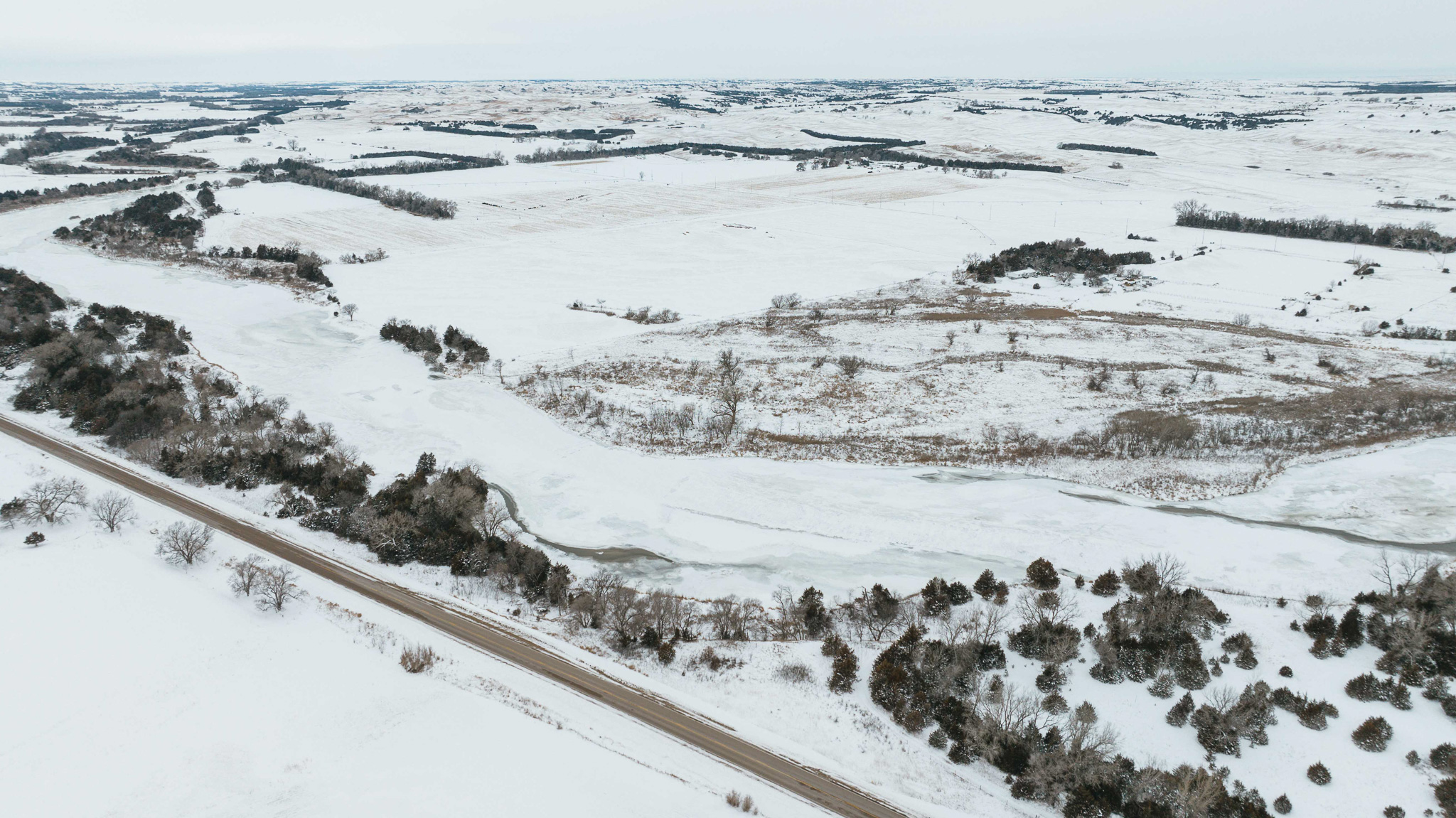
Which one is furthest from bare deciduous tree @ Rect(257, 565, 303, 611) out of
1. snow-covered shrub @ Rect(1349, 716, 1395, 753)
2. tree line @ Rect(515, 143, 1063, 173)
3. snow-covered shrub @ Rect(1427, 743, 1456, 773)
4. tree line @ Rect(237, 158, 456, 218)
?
tree line @ Rect(515, 143, 1063, 173)

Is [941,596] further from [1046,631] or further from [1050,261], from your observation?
[1050,261]

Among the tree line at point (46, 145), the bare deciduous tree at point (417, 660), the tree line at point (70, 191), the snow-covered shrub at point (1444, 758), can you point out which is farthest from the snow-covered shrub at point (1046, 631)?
the tree line at point (46, 145)

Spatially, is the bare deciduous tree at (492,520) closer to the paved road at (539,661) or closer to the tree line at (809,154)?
the paved road at (539,661)

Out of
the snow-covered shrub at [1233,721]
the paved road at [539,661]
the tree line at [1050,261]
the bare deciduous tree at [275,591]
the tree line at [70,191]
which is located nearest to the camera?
the snow-covered shrub at [1233,721]

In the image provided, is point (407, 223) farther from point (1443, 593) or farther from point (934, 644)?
point (1443, 593)

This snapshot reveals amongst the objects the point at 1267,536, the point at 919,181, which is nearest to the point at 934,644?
the point at 1267,536

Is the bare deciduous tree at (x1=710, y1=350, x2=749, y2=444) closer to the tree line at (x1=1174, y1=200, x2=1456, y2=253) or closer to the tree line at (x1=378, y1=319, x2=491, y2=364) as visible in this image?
the tree line at (x1=378, y1=319, x2=491, y2=364)
